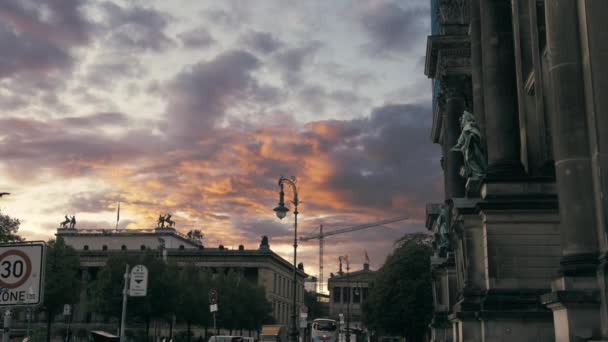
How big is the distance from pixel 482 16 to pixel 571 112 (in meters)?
10.2

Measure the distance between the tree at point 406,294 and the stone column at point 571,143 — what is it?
5017 cm

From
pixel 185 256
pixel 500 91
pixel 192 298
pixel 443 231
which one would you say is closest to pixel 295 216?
pixel 443 231

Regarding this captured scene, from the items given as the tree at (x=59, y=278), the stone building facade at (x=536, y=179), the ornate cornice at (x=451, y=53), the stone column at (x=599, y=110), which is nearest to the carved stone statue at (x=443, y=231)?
the stone building facade at (x=536, y=179)

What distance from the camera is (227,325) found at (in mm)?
102500

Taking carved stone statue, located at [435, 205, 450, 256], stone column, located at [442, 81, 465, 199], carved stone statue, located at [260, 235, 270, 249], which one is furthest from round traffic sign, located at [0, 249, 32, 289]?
carved stone statue, located at [260, 235, 270, 249]

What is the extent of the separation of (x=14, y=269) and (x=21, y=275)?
0.11 m

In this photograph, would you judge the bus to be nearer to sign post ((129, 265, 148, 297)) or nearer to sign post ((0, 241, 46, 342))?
sign post ((129, 265, 148, 297))

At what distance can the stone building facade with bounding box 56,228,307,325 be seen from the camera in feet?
480

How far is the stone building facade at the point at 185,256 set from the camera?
A: 146375 millimetres

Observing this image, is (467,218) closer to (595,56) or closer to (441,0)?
(595,56)

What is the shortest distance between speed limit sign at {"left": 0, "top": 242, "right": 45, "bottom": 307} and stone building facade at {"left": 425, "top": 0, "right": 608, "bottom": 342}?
12.3 m

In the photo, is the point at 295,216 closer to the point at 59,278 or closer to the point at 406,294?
the point at 406,294

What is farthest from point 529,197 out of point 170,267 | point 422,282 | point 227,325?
point 227,325

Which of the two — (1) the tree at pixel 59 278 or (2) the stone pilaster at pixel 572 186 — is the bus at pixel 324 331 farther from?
(2) the stone pilaster at pixel 572 186
